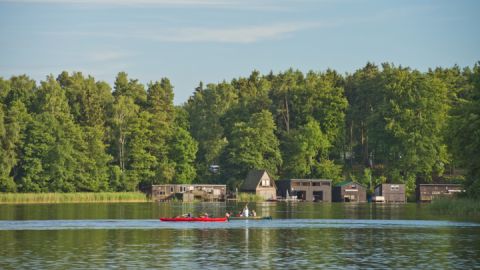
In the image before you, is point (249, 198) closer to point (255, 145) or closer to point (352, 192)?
point (255, 145)

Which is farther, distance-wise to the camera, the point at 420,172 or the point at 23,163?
the point at 420,172

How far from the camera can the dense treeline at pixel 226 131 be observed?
153 metres

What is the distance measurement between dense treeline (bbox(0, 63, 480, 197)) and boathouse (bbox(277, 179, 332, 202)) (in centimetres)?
465

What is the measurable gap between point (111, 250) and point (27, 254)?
5.41 metres

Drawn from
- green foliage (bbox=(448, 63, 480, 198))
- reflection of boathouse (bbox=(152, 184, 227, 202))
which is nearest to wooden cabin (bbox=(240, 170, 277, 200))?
reflection of boathouse (bbox=(152, 184, 227, 202))

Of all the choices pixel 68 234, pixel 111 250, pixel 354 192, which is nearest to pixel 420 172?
pixel 354 192

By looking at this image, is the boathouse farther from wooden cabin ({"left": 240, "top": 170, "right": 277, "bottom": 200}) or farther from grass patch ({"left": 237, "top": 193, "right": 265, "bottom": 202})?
grass patch ({"left": 237, "top": 193, "right": 265, "bottom": 202})

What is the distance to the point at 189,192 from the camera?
168 m

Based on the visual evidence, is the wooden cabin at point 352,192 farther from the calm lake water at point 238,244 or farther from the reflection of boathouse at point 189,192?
the calm lake water at point 238,244

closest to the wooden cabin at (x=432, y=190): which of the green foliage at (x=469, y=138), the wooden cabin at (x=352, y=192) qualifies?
the wooden cabin at (x=352, y=192)

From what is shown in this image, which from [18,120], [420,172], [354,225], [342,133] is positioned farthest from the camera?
[342,133]

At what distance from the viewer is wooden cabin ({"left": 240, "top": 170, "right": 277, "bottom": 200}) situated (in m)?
166

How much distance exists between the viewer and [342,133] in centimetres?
18162

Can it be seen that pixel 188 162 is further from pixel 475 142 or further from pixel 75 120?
pixel 475 142
